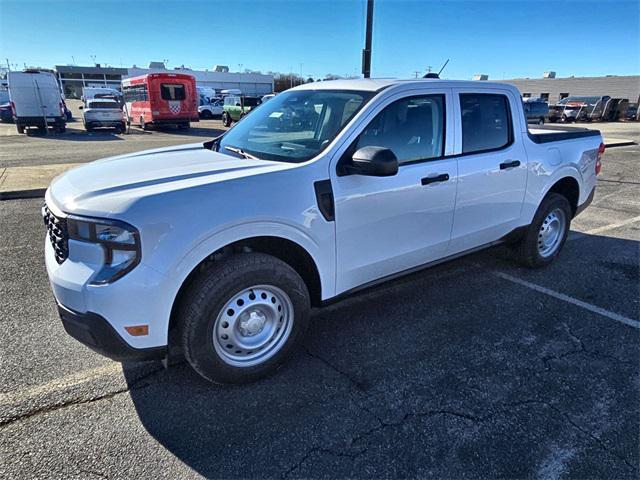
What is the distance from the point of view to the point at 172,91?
22.9 meters

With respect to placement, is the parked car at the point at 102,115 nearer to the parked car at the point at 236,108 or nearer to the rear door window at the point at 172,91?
the rear door window at the point at 172,91

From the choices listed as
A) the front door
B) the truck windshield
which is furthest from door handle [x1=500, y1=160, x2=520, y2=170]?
the truck windshield

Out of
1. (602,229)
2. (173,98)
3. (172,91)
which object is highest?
(172,91)

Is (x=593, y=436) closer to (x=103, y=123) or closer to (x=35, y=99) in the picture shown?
(x=103, y=123)

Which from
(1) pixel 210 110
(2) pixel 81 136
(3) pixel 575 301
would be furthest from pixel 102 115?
(3) pixel 575 301

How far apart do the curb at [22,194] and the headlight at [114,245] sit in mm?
6480

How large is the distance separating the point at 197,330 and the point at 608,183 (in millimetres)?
10480

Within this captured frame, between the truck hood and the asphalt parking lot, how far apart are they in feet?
3.88

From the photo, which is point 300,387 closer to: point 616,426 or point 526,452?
point 526,452

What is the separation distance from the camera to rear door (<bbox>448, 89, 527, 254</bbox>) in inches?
145

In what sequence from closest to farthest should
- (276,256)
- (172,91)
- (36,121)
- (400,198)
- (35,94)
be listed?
(276,256), (400,198), (35,94), (36,121), (172,91)

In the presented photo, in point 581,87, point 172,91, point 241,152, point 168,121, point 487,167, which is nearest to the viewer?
point 241,152

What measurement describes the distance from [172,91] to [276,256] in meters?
22.6

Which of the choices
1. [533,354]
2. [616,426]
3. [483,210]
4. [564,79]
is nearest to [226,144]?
[483,210]
